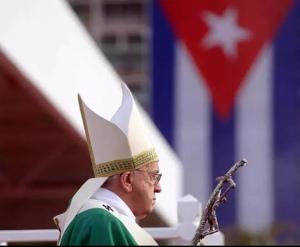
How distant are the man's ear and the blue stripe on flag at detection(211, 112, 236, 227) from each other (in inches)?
651

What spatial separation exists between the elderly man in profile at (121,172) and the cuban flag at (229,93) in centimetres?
1636

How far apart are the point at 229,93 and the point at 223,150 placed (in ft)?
4.53

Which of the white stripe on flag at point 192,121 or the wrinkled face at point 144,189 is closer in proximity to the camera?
the wrinkled face at point 144,189

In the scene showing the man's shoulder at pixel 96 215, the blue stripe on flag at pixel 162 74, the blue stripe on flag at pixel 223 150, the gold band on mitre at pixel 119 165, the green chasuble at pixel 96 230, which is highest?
the gold band on mitre at pixel 119 165

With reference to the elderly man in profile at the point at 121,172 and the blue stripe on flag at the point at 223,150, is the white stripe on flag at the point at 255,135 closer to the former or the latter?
the blue stripe on flag at the point at 223,150

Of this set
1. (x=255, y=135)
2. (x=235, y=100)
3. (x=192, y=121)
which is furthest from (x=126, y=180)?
(x=235, y=100)

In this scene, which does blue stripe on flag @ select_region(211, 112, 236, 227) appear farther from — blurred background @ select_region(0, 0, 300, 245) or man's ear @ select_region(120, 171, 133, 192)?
man's ear @ select_region(120, 171, 133, 192)

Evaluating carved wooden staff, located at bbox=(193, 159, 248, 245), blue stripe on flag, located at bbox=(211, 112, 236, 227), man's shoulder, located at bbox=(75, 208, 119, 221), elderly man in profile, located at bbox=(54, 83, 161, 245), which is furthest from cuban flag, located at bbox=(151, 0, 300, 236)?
man's shoulder, located at bbox=(75, 208, 119, 221)

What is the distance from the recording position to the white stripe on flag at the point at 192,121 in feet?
64.7

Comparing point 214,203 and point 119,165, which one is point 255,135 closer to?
point 119,165

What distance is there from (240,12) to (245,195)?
3.21 m

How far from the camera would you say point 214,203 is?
2689mm

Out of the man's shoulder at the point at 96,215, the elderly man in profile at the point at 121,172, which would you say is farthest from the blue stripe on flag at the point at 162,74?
the man's shoulder at the point at 96,215

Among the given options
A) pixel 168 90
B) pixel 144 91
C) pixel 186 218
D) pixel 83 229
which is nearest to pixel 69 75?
pixel 186 218
